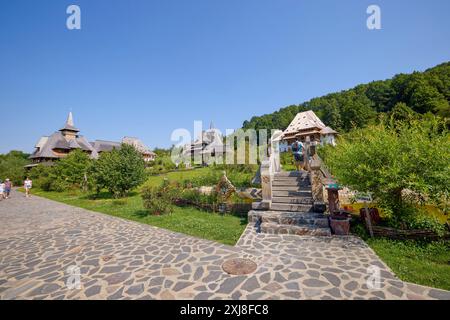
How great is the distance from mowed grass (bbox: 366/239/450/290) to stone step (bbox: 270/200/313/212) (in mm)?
2131

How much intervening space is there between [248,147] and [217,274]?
52.1 feet

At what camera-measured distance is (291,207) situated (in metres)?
7.81

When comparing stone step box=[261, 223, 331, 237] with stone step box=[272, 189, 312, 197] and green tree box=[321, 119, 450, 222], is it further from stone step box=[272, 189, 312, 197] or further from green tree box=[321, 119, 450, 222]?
stone step box=[272, 189, 312, 197]

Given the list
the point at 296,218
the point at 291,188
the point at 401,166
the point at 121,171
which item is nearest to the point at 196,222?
the point at 296,218

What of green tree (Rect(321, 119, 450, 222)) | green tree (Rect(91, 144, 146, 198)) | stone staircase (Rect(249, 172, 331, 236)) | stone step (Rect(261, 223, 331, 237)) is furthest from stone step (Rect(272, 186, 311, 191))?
green tree (Rect(91, 144, 146, 198))

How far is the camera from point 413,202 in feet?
20.7

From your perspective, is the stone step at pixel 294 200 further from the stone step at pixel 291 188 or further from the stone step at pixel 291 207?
the stone step at pixel 291 188

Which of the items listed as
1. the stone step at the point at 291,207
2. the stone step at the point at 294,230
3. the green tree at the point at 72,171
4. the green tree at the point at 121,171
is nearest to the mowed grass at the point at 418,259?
the stone step at the point at 294,230

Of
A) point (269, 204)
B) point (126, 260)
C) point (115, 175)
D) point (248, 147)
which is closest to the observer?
point (126, 260)

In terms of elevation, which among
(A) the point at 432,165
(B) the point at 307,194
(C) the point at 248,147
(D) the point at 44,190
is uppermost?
(C) the point at 248,147

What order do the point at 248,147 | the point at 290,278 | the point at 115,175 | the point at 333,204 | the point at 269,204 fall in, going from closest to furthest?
the point at 290,278 → the point at 333,204 → the point at 269,204 → the point at 115,175 → the point at 248,147

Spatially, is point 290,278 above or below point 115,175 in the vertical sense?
below

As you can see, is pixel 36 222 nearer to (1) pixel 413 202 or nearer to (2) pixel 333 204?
(2) pixel 333 204
